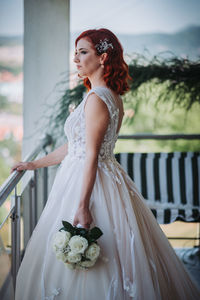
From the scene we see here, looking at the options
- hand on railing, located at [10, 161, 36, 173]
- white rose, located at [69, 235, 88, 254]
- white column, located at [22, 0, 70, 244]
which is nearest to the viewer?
white rose, located at [69, 235, 88, 254]

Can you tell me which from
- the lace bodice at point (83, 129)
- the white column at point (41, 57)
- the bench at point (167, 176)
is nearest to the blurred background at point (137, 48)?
the white column at point (41, 57)

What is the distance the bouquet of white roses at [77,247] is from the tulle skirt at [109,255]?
9 centimetres

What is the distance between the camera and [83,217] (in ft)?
4.00

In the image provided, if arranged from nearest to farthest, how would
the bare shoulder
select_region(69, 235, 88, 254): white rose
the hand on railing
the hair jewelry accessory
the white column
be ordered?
select_region(69, 235, 88, 254): white rose
the bare shoulder
the hair jewelry accessory
the hand on railing
the white column

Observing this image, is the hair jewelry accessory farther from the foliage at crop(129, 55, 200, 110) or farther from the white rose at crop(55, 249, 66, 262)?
the foliage at crop(129, 55, 200, 110)

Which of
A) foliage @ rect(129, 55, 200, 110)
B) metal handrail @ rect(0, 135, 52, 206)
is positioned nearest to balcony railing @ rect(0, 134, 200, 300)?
metal handrail @ rect(0, 135, 52, 206)

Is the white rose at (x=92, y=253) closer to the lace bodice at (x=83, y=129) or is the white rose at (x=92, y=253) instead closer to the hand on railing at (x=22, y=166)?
the lace bodice at (x=83, y=129)

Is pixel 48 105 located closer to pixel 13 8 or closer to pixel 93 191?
pixel 93 191

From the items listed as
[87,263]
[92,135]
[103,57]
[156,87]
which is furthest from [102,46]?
[156,87]

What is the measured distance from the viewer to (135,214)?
4.63ft

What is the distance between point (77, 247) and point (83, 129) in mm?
517

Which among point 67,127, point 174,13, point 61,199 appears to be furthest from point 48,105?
point 174,13

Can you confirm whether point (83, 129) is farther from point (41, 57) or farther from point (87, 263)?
point (41, 57)

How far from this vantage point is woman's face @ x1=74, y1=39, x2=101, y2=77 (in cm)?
141
